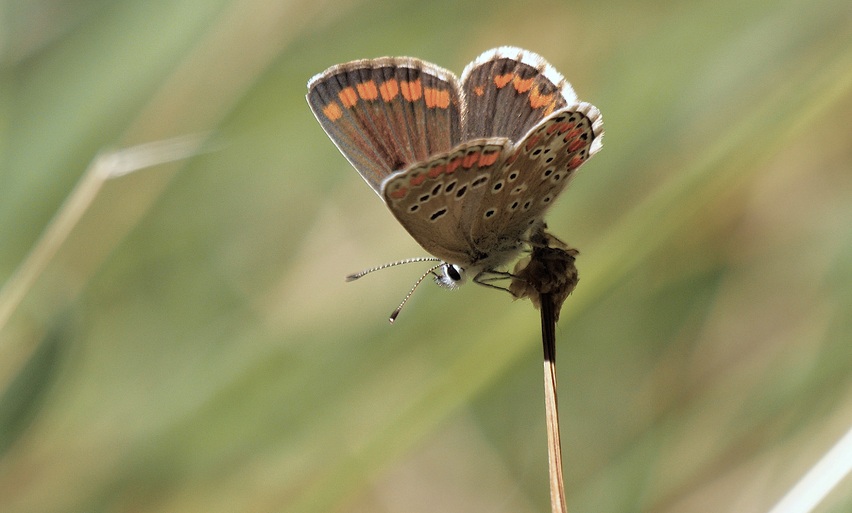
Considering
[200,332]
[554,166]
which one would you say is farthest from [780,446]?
[200,332]

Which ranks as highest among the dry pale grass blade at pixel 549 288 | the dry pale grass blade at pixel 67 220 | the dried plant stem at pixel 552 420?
the dry pale grass blade at pixel 67 220

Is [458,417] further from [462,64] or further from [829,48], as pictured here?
[829,48]

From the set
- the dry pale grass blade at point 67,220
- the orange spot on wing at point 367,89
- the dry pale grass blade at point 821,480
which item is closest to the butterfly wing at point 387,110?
the orange spot on wing at point 367,89

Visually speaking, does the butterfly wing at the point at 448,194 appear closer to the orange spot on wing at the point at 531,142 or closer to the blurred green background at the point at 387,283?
the orange spot on wing at the point at 531,142

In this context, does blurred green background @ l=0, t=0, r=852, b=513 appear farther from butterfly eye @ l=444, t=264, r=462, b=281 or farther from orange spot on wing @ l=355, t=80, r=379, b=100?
orange spot on wing @ l=355, t=80, r=379, b=100

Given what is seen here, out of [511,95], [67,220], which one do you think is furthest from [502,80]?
[67,220]

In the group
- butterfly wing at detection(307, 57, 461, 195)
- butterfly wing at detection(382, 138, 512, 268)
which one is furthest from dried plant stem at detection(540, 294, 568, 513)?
butterfly wing at detection(307, 57, 461, 195)

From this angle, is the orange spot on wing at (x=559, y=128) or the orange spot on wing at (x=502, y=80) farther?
the orange spot on wing at (x=502, y=80)

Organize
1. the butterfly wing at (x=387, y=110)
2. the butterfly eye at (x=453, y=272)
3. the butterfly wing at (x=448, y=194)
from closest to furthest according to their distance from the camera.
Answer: the butterfly wing at (x=448, y=194) < the butterfly wing at (x=387, y=110) < the butterfly eye at (x=453, y=272)
